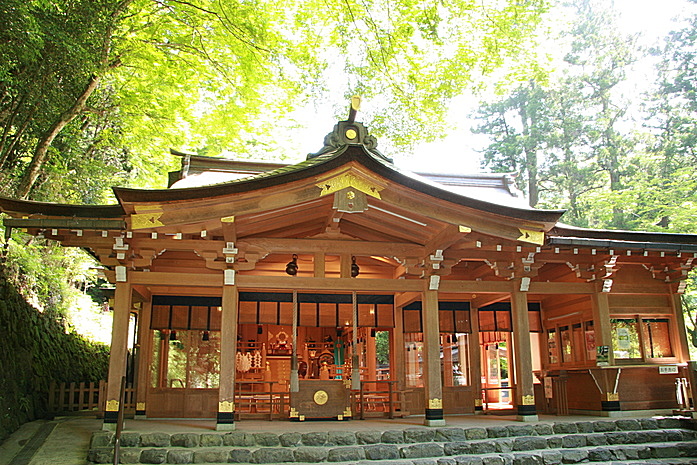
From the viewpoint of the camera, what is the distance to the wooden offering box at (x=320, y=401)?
977 centimetres

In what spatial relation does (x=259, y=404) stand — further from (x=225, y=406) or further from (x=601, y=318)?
(x=601, y=318)

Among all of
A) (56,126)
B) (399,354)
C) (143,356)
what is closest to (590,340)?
(399,354)

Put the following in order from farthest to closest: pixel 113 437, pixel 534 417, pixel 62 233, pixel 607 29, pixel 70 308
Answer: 1. pixel 607 29
2. pixel 70 308
3. pixel 534 417
4. pixel 62 233
5. pixel 113 437

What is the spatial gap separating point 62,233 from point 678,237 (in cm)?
1119

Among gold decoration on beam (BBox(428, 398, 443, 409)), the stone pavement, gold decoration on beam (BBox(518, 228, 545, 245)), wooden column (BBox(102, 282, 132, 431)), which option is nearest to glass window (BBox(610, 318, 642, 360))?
the stone pavement

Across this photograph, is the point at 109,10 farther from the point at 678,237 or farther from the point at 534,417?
the point at 678,237

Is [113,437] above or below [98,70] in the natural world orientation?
below

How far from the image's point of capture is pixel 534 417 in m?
8.95

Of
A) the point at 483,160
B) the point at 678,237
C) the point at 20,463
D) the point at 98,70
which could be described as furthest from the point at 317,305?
the point at 483,160

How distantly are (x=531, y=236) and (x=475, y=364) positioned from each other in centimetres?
419

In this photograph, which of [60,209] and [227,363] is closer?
[60,209]

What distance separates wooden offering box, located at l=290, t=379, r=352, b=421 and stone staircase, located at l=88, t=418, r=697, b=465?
1681mm

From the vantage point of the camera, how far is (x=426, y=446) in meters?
7.43

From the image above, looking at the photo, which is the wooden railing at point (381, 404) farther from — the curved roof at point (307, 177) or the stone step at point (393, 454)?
the curved roof at point (307, 177)
